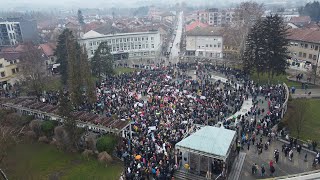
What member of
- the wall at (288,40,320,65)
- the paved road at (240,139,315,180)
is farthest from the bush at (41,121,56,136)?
the wall at (288,40,320,65)

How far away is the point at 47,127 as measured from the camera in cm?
2541

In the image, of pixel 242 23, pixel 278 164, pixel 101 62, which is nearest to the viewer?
pixel 278 164

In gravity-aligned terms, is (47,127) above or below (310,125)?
above

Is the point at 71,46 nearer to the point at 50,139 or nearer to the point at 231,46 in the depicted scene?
the point at 50,139

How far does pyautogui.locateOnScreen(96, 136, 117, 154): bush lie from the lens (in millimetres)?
21828

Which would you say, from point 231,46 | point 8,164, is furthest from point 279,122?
point 231,46

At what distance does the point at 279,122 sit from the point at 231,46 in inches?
1463

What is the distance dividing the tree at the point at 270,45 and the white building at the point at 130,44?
3225 cm

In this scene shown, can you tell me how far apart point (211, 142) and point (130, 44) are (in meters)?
51.7

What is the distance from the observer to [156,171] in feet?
63.0

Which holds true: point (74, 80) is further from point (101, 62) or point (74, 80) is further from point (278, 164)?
point (278, 164)

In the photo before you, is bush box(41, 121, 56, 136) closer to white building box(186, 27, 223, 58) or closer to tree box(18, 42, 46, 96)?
tree box(18, 42, 46, 96)

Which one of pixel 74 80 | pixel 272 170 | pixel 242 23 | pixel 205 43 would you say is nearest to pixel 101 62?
pixel 74 80

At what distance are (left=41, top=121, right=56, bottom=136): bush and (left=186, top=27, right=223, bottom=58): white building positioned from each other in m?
46.0
